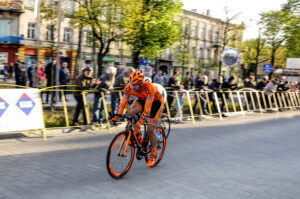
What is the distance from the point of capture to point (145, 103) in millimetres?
5465

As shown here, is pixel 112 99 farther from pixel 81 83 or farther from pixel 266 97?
pixel 266 97

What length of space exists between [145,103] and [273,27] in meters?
28.1

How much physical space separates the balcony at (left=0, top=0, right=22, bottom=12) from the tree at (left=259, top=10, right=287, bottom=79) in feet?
79.4

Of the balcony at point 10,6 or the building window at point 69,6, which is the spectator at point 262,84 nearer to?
the building window at point 69,6

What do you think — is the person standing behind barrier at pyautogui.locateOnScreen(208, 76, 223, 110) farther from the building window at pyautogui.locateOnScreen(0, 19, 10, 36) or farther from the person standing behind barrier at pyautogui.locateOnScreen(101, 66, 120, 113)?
the building window at pyautogui.locateOnScreen(0, 19, 10, 36)

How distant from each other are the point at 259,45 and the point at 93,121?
1015 inches

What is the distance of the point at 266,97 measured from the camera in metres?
19.7

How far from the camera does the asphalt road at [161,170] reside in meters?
4.74

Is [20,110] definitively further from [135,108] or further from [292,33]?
[292,33]

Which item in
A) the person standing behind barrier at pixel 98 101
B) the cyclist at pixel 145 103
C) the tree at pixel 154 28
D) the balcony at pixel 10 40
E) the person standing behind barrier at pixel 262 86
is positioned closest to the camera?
the cyclist at pixel 145 103

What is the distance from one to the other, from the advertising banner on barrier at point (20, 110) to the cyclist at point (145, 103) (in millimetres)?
3335

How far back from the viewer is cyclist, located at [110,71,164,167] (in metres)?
5.36

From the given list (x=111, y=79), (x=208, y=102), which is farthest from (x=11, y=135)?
(x=208, y=102)

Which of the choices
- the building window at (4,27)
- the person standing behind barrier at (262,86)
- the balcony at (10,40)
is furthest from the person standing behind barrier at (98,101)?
the building window at (4,27)
